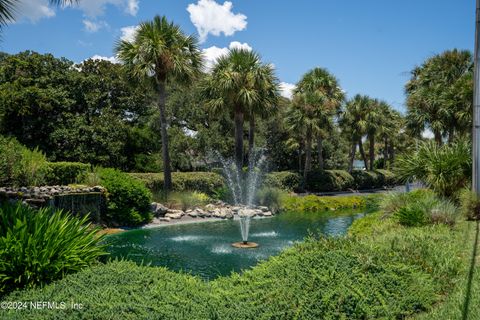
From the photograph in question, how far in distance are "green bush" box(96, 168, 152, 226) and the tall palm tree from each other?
17017mm

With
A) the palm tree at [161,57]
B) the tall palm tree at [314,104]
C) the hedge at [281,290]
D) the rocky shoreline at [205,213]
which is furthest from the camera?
the tall palm tree at [314,104]

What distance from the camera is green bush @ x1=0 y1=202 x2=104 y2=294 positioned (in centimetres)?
571

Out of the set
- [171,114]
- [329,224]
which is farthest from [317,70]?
[329,224]

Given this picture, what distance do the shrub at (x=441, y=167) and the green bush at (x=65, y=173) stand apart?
525 inches

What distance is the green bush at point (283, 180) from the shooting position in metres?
28.2

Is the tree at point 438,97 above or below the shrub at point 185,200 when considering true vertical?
above

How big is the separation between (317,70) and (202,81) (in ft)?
41.2

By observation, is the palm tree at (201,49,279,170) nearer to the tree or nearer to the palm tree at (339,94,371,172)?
the tree

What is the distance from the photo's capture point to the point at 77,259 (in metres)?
6.15

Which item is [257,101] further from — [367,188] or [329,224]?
[367,188]

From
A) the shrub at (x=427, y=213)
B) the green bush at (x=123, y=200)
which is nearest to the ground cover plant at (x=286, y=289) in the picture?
the shrub at (x=427, y=213)

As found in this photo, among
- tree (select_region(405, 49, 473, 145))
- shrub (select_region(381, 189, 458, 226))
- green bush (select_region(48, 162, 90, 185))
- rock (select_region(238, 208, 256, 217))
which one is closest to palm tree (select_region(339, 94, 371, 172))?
tree (select_region(405, 49, 473, 145))

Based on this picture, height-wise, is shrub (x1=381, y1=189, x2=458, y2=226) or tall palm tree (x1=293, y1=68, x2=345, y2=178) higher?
tall palm tree (x1=293, y1=68, x2=345, y2=178)

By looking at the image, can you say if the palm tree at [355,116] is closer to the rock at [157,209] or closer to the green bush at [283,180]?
the green bush at [283,180]
